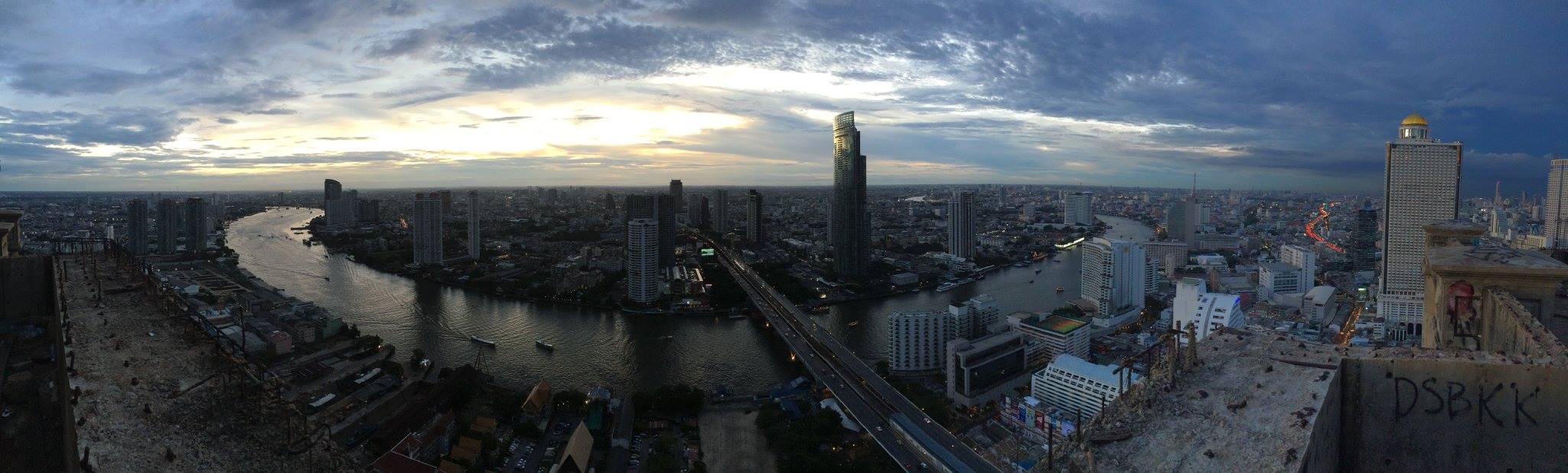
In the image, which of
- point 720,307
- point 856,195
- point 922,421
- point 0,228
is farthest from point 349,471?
point 856,195

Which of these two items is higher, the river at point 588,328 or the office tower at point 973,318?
the office tower at point 973,318

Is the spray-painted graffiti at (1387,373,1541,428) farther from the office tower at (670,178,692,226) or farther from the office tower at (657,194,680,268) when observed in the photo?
the office tower at (670,178,692,226)

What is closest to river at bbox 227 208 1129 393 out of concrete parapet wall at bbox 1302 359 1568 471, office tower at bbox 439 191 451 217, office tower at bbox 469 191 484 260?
office tower at bbox 439 191 451 217

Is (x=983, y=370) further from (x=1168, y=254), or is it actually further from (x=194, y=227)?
(x=194, y=227)

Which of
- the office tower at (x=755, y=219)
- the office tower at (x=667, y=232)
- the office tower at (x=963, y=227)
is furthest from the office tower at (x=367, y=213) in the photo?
the office tower at (x=963, y=227)

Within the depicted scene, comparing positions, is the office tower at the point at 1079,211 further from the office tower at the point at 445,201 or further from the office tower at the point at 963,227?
the office tower at the point at 445,201

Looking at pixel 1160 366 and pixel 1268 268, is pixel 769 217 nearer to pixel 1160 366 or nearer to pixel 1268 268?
pixel 1268 268
